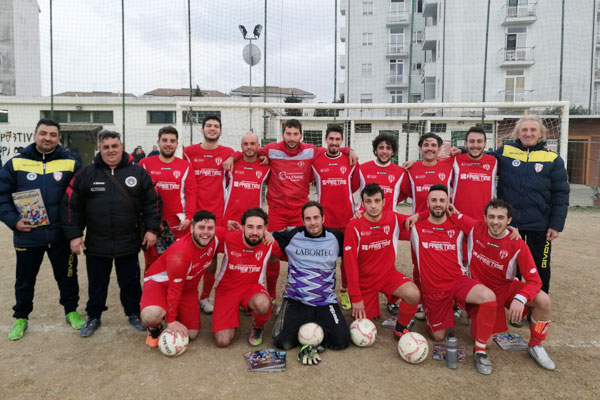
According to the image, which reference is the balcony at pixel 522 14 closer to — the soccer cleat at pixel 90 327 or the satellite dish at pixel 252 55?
the satellite dish at pixel 252 55

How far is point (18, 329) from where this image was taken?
341 cm

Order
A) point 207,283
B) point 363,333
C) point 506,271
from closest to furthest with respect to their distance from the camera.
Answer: point 363,333
point 506,271
point 207,283

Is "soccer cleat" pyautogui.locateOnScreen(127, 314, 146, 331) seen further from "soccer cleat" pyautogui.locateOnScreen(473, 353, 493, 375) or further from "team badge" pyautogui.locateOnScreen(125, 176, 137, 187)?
"soccer cleat" pyautogui.locateOnScreen(473, 353, 493, 375)

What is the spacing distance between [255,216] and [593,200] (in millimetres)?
12243

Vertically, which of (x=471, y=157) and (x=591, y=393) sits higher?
(x=471, y=157)

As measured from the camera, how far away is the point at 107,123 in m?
19.3

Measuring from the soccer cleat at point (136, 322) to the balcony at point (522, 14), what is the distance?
27.1m

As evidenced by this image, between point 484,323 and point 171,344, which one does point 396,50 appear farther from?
point 171,344

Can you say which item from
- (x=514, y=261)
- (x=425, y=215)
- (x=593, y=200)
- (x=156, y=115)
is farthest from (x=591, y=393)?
(x=156, y=115)

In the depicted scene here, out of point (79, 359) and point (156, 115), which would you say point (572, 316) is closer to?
point (79, 359)

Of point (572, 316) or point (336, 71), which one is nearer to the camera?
point (572, 316)

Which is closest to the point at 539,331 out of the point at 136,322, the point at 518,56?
the point at 136,322

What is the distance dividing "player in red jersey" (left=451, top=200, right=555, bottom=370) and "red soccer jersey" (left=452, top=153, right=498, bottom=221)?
58 centimetres

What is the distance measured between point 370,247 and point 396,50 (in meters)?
30.5
